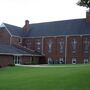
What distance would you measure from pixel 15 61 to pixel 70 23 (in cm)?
1859

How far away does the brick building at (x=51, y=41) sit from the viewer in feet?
209

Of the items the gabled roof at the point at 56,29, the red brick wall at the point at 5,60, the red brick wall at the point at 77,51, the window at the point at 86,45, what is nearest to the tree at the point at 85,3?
the red brick wall at the point at 5,60

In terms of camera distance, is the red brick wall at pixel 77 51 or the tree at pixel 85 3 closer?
the tree at pixel 85 3

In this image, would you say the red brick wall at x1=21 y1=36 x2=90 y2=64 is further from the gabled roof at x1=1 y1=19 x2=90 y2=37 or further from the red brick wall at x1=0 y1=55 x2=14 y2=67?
the red brick wall at x1=0 y1=55 x2=14 y2=67

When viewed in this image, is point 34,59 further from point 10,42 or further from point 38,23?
point 38,23

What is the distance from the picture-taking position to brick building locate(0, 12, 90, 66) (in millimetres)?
63781

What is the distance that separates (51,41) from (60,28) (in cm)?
384

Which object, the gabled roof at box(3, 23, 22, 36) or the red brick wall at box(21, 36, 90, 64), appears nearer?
the red brick wall at box(21, 36, 90, 64)

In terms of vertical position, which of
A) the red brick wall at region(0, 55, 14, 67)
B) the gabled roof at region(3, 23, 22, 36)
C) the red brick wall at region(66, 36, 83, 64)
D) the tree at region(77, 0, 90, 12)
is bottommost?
the red brick wall at region(0, 55, 14, 67)

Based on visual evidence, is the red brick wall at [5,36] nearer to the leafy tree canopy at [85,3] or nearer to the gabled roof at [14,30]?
the gabled roof at [14,30]

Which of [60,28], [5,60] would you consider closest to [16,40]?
[60,28]

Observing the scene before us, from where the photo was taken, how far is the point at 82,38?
6391 centimetres

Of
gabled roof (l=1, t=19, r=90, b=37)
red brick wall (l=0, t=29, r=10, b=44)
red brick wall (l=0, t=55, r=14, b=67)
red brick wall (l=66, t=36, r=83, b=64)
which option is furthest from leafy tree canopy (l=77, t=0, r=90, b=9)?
red brick wall (l=0, t=29, r=10, b=44)

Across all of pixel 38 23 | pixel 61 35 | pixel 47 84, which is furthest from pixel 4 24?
pixel 47 84
